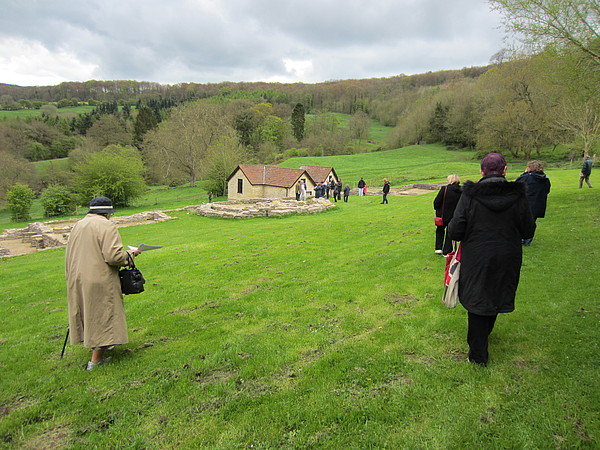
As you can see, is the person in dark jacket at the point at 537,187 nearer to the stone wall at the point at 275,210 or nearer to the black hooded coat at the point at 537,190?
the black hooded coat at the point at 537,190

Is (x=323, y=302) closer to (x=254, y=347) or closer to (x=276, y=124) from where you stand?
(x=254, y=347)

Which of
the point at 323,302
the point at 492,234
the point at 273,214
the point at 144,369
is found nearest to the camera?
the point at 492,234

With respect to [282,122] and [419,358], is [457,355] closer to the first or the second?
[419,358]

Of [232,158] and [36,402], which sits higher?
[232,158]

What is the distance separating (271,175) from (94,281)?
32.7 m

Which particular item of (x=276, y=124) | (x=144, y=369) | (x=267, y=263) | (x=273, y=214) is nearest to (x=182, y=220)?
(x=273, y=214)

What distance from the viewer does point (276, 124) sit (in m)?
80.8

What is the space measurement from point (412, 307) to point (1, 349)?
21.9 ft

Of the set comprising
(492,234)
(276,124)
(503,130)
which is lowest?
(492,234)

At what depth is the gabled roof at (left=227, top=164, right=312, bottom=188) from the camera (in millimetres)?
35000

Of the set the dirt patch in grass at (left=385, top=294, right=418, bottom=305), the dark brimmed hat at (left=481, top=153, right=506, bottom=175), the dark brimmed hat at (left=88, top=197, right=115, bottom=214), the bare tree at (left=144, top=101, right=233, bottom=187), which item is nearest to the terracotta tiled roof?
the bare tree at (left=144, top=101, right=233, bottom=187)

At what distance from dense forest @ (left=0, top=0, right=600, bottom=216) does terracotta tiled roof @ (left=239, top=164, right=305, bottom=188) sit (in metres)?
8.46

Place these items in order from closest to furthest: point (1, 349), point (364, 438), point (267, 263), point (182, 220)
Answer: point (364, 438) → point (1, 349) → point (267, 263) → point (182, 220)

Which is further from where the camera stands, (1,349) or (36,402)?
(1,349)
